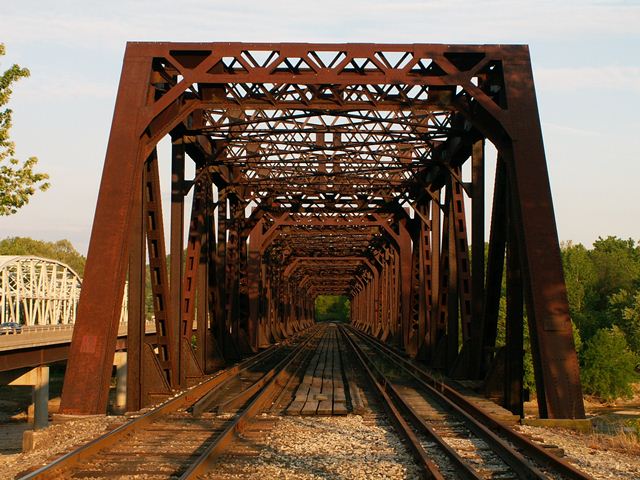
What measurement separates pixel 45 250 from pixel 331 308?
6759 cm

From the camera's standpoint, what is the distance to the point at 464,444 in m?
9.83

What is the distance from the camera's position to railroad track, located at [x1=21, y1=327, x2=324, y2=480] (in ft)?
26.6

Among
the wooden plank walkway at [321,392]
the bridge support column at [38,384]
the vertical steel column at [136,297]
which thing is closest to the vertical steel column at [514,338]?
the wooden plank walkway at [321,392]

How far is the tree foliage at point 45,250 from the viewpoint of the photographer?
131 m

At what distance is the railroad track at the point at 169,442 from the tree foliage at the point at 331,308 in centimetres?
16502

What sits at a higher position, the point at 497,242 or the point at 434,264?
the point at 434,264

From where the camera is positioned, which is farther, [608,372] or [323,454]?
[608,372]

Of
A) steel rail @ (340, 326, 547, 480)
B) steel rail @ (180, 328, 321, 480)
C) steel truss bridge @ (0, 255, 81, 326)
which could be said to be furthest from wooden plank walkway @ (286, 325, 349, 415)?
steel truss bridge @ (0, 255, 81, 326)

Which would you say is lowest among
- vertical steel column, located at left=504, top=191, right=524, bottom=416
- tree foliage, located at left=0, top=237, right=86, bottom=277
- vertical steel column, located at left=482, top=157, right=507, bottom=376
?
vertical steel column, located at left=504, top=191, right=524, bottom=416

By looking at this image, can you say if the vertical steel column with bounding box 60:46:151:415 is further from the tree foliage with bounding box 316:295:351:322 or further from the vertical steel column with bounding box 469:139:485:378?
the tree foliage with bounding box 316:295:351:322

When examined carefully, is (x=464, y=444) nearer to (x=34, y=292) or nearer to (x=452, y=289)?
(x=452, y=289)

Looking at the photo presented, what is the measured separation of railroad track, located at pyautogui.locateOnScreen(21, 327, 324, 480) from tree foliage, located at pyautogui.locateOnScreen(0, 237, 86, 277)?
118 m

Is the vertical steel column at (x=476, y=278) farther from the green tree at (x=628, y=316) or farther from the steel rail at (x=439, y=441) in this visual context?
the green tree at (x=628, y=316)

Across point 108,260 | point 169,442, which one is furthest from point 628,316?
point 169,442
